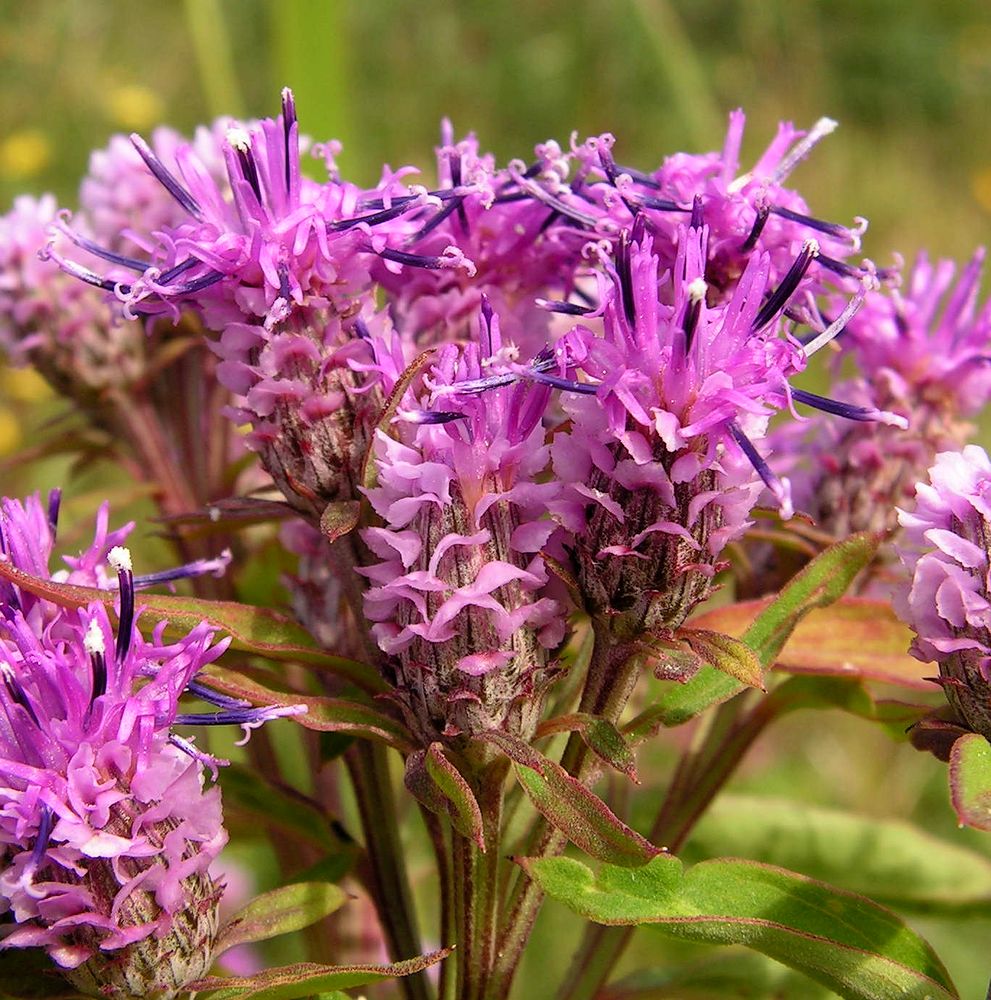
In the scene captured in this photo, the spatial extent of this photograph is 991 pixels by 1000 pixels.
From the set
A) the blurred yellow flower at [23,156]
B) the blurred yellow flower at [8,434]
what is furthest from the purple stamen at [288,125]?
the blurred yellow flower at [23,156]

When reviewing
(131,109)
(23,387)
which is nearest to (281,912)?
(23,387)

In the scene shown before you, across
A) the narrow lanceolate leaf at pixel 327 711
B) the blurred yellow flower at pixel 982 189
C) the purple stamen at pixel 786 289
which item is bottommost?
the narrow lanceolate leaf at pixel 327 711

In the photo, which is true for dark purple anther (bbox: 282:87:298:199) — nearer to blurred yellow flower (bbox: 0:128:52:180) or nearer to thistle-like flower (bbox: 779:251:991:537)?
thistle-like flower (bbox: 779:251:991:537)

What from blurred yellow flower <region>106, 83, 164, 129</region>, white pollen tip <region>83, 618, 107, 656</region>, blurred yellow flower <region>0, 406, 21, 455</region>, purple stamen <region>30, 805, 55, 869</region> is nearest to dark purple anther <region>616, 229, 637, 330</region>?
white pollen tip <region>83, 618, 107, 656</region>

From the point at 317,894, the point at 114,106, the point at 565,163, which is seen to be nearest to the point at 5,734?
the point at 317,894

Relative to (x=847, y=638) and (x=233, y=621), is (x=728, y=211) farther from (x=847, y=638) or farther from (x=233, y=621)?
(x=233, y=621)

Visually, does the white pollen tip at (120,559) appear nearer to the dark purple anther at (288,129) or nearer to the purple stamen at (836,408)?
the dark purple anther at (288,129)
